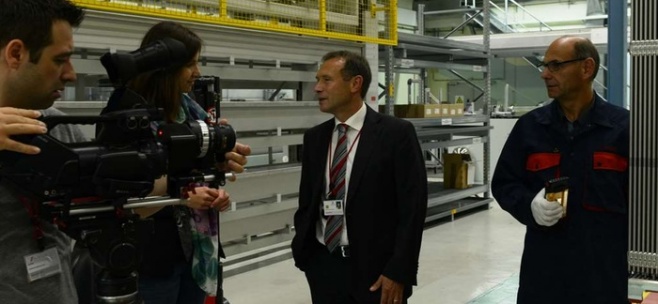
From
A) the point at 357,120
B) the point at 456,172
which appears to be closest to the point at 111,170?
the point at 357,120

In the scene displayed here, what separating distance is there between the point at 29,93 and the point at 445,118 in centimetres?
561

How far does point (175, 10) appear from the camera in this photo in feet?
12.6

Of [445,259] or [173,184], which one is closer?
[173,184]

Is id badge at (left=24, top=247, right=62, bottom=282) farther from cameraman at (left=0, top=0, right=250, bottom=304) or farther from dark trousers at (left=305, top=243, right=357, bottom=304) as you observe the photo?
dark trousers at (left=305, top=243, right=357, bottom=304)

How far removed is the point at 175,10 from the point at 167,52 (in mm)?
2733

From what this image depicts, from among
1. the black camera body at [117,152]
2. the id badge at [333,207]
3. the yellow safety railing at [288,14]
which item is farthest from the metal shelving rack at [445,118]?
the black camera body at [117,152]

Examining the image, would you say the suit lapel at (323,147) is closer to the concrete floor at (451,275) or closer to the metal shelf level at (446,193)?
the concrete floor at (451,275)

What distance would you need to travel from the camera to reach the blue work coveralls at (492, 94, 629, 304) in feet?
6.59

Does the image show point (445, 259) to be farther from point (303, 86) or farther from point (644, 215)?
point (644, 215)

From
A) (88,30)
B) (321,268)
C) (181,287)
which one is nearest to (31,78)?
(181,287)

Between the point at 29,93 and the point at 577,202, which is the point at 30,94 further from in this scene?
the point at 577,202

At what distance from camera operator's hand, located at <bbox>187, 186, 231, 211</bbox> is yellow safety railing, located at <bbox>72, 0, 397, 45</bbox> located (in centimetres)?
196

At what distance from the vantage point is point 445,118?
21.2 feet

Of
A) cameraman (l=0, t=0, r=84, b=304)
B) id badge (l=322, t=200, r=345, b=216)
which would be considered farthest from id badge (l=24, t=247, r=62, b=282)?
id badge (l=322, t=200, r=345, b=216)
